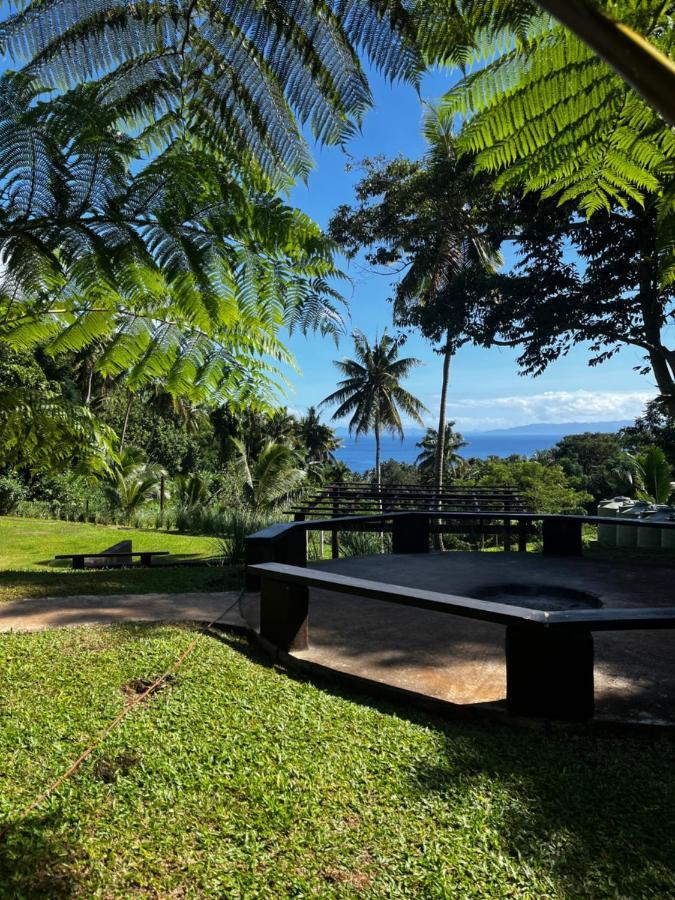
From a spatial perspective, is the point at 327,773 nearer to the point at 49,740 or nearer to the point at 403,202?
the point at 49,740

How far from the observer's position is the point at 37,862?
208cm

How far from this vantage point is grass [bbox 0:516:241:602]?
704cm

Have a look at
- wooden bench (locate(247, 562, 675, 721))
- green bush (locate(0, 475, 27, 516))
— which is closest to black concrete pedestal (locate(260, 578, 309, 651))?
wooden bench (locate(247, 562, 675, 721))

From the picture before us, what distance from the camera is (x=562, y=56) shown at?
5.71 ft

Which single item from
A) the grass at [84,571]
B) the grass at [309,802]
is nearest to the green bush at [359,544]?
the grass at [84,571]

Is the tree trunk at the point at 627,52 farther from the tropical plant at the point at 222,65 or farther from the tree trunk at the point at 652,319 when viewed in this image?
the tree trunk at the point at 652,319

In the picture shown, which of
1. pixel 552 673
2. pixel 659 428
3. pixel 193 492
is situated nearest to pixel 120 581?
pixel 552 673

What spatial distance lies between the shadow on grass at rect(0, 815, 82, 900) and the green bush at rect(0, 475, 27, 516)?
23.6m

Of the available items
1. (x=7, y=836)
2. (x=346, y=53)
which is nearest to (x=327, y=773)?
(x=7, y=836)

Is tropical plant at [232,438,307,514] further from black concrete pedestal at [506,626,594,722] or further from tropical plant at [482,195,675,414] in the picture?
black concrete pedestal at [506,626,594,722]

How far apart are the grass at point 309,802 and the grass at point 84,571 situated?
354 cm

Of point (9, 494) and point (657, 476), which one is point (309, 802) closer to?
point (657, 476)

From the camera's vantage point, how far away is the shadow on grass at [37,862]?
1964 mm

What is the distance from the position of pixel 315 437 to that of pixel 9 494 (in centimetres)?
3183
